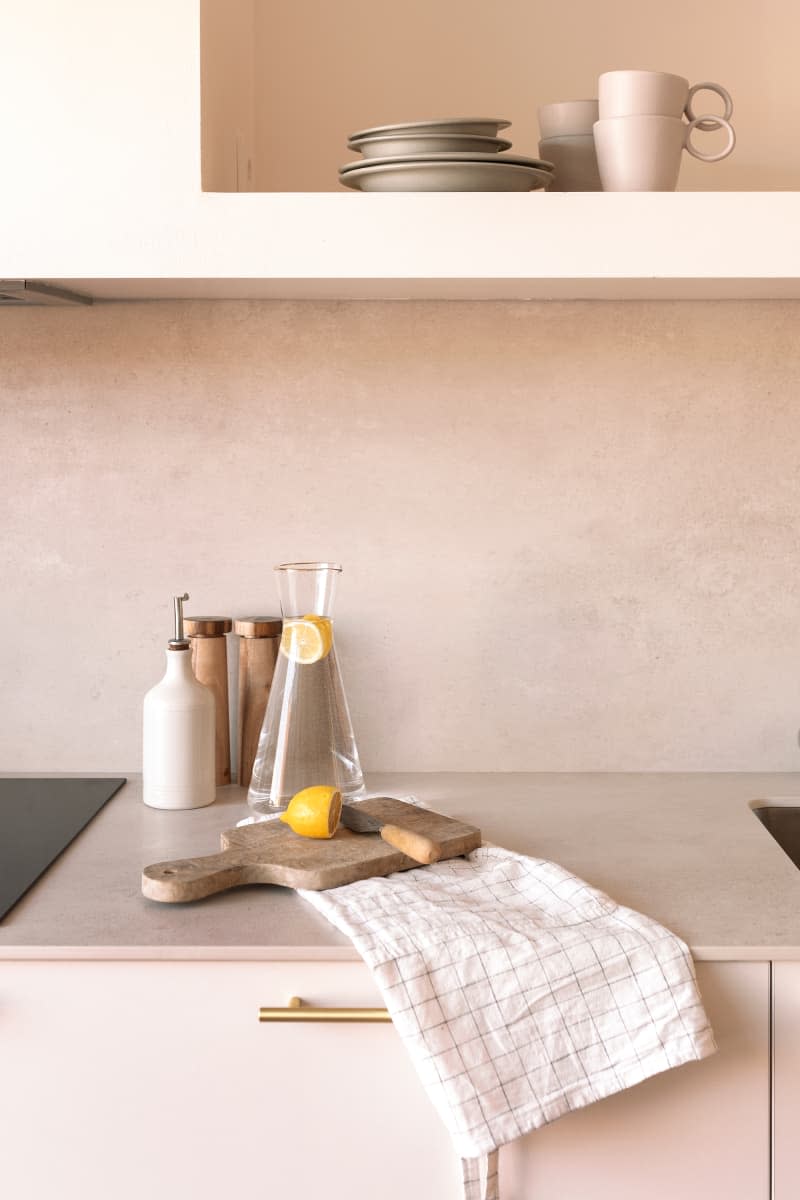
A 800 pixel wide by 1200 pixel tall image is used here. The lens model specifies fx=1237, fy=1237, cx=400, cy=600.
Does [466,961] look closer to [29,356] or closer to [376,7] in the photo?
A: [29,356]

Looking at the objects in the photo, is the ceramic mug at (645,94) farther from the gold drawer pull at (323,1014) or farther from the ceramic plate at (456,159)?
the gold drawer pull at (323,1014)

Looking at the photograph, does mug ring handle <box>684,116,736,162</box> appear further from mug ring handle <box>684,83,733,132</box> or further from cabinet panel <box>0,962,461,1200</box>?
cabinet panel <box>0,962,461,1200</box>

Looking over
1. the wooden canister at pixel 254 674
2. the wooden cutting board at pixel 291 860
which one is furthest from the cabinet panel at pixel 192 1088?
the wooden canister at pixel 254 674

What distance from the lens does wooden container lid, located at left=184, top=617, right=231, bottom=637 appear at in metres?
1.67

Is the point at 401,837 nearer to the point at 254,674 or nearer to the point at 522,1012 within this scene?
the point at 522,1012

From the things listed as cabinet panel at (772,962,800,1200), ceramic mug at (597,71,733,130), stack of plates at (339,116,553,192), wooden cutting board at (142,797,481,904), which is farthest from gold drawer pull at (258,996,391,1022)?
ceramic mug at (597,71,733,130)

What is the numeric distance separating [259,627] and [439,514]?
302 mm

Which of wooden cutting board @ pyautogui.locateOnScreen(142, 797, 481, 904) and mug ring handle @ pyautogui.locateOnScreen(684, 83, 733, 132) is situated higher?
mug ring handle @ pyautogui.locateOnScreen(684, 83, 733, 132)

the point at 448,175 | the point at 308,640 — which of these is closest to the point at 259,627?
the point at 308,640

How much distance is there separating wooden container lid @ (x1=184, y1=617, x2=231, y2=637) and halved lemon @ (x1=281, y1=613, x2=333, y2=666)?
18 cm

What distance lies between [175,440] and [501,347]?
0.48m

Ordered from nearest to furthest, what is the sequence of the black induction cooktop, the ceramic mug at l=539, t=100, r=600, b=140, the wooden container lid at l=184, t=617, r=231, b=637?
the black induction cooktop → the ceramic mug at l=539, t=100, r=600, b=140 → the wooden container lid at l=184, t=617, r=231, b=637

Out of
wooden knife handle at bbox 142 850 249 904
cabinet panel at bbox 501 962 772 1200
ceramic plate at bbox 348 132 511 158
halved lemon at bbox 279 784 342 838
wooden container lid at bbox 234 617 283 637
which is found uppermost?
ceramic plate at bbox 348 132 511 158

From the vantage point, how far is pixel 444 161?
1.37m
